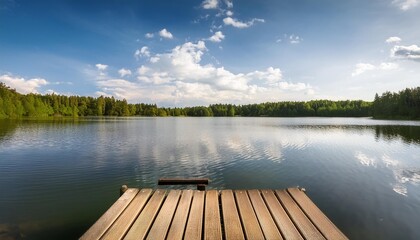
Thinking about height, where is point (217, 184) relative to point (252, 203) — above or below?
below

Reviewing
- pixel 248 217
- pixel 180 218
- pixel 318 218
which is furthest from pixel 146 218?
pixel 318 218

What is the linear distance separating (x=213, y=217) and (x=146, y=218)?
5.86 feet

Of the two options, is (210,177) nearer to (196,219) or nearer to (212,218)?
(212,218)

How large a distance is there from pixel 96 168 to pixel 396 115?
6885 inches

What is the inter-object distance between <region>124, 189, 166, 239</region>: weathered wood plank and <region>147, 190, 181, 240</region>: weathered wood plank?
0.50ft

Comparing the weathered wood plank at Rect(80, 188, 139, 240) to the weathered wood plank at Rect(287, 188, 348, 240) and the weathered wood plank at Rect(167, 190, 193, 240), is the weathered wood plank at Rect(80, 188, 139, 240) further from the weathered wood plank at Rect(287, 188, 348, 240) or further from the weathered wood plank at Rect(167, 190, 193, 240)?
Answer: the weathered wood plank at Rect(287, 188, 348, 240)

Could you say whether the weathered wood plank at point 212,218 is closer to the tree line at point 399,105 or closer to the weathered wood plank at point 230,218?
the weathered wood plank at point 230,218

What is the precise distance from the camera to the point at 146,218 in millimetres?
7199

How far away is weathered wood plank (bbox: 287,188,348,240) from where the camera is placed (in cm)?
631

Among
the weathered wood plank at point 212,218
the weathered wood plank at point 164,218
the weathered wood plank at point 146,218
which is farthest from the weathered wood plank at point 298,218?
the weathered wood plank at point 146,218

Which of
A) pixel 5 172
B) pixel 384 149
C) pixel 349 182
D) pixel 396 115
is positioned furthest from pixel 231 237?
pixel 396 115

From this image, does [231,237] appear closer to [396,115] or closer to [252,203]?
[252,203]

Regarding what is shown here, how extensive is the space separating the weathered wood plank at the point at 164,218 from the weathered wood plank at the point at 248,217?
1.92 m

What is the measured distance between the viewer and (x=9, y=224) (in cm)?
1140
